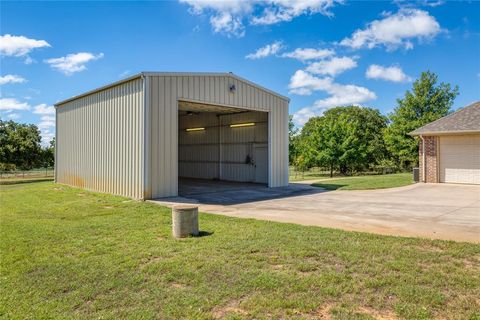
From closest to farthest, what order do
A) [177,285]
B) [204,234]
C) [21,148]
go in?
[177,285] < [204,234] < [21,148]

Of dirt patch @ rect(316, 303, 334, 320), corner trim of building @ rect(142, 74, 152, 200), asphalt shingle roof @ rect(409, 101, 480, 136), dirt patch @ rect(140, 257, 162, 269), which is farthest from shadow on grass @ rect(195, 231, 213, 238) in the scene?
asphalt shingle roof @ rect(409, 101, 480, 136)

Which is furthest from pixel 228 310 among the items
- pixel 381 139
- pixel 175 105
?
pixel 381 139

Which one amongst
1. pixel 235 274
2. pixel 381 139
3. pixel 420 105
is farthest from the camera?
pixel 381 139

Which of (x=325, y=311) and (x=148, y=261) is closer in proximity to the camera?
(x=325, y=311)

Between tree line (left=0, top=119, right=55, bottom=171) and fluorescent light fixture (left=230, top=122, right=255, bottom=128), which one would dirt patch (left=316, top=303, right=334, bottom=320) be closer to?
fluorescent light fixture (left=230, top=122, right=255, bottom=128)

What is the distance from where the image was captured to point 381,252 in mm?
4965

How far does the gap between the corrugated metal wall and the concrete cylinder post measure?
5196 mm

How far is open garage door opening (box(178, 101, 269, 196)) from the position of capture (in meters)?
17.2

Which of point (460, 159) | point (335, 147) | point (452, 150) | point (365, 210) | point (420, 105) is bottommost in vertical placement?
point (365, 210)

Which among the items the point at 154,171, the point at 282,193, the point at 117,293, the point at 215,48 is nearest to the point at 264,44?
the point at 215,48

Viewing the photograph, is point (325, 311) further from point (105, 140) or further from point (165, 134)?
point (105, 140)

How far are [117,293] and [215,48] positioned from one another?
13027mm

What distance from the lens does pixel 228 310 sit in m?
3.37

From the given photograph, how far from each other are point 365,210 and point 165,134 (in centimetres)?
684
